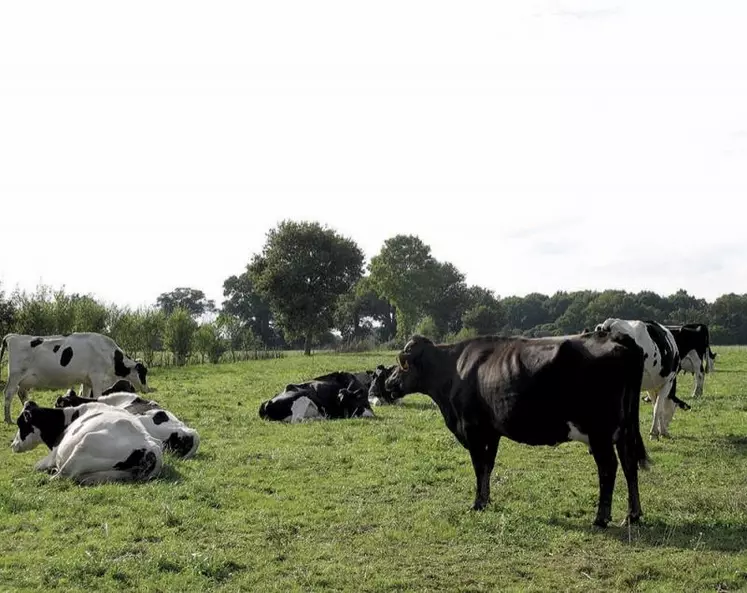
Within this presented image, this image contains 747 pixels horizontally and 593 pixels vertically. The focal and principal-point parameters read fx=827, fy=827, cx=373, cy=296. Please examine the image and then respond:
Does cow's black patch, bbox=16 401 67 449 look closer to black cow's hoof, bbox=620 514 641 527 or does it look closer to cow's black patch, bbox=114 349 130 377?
cow's black patch, bbox=114 349 130 377

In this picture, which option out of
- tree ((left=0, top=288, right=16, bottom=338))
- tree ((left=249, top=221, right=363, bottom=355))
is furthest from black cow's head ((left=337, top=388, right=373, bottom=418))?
tree ((left=249, top=221, right=363, bottom=355))

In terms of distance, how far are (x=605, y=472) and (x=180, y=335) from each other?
3732cm

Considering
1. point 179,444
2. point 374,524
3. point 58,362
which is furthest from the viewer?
point 58,362

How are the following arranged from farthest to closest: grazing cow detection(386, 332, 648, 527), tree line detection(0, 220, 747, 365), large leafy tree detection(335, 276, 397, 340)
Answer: large leafy tree detection(335, 276, 397, 340) → tree line detection(0, 220, 747, 365) → grazing cow detection(386, 332, 648, 527)

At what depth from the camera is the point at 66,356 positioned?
18547 millimetres

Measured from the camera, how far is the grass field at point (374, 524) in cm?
677

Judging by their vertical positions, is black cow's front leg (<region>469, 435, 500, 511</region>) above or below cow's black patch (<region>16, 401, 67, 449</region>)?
below

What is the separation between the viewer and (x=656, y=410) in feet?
47.9

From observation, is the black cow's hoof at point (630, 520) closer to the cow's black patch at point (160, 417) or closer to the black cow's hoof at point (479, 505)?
the black cow's hoof at point (479, 505)

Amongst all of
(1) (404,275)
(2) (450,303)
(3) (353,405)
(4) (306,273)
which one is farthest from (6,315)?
(2) (450,303)

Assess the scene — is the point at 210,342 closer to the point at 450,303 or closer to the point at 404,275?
the point at 404,275

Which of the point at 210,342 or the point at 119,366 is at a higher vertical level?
the point at 210,342

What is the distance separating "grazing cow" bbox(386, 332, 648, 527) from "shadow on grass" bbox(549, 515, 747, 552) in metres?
0.20

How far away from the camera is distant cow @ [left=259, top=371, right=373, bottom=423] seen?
685 inches
